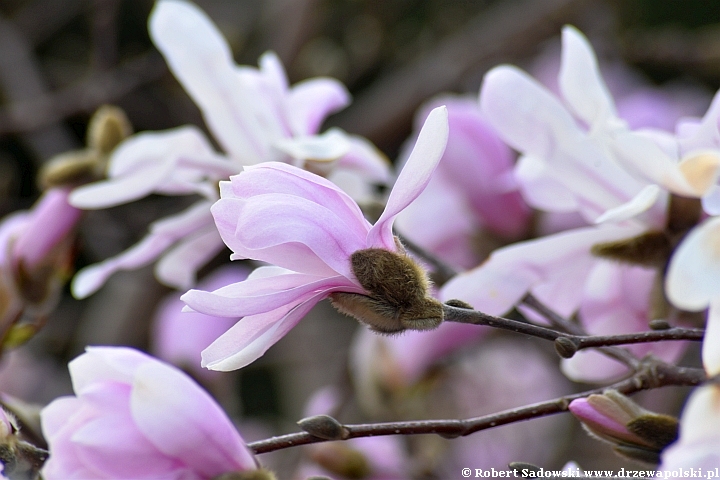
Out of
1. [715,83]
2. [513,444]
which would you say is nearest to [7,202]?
[513,444]

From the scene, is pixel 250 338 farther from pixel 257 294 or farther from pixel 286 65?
pixel 286 65

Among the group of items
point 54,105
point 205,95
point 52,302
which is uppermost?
point 54,105

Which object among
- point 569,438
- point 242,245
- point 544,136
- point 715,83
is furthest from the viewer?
point 715,83

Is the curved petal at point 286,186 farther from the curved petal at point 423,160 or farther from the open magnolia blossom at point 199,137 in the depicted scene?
the open magnolia blossom at point 199,137

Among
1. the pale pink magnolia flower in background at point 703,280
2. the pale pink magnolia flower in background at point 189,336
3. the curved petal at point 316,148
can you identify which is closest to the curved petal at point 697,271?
the pale pink magnolia flower in background at point 703,280

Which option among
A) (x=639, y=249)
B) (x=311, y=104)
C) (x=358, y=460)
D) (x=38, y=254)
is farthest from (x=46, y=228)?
(x=639, y=249)

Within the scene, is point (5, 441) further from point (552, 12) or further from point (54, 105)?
point (552, 12)
